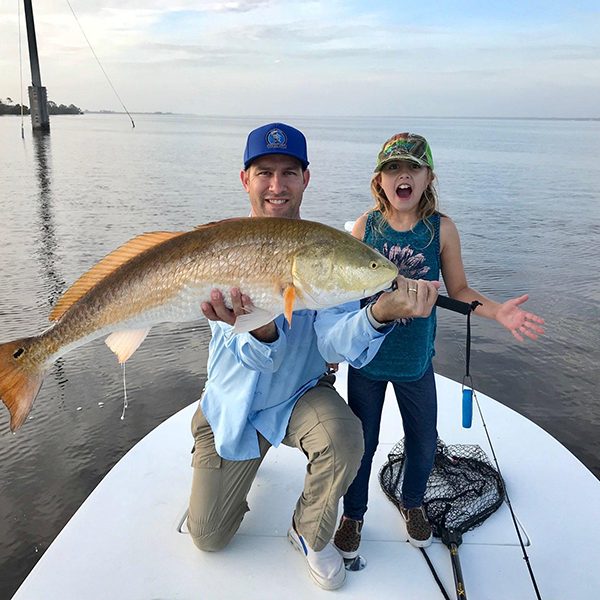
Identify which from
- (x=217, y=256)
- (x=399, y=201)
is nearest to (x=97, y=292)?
(x=217, y=256)

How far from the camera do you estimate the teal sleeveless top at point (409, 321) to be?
120 inches

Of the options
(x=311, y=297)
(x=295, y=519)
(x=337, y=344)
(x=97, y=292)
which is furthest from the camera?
(x=295, y=519)

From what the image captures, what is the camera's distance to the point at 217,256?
2439 mm

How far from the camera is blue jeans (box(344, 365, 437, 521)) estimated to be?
3.08 metres

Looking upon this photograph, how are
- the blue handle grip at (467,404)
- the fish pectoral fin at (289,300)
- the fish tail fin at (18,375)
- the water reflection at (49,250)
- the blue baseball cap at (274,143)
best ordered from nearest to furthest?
the fish pectoral fin at (289,300) → the fish tail fin at (18,375) → the blue baseball cap at (274,143) → the blue handle grip at (467,404) → the water reflection at (49,250)

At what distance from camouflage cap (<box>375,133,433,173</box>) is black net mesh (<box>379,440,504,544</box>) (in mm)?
1946

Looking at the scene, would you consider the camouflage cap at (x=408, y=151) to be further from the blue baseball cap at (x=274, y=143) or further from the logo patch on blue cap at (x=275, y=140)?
the logo patch on blue cap at (x=275, y=140)

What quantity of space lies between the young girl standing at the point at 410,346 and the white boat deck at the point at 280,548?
0.80ft

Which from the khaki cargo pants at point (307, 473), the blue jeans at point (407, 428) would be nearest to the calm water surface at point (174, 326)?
the blue jeans at point (407, 428)

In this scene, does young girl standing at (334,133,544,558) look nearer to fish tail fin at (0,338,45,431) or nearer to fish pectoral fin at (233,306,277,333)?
fish pectoral fin at (233,306,277,333)

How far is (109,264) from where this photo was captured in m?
2.65

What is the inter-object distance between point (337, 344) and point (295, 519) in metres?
1.02

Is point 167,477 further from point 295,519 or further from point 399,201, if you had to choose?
point 399,201

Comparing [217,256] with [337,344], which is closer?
[217,256]
